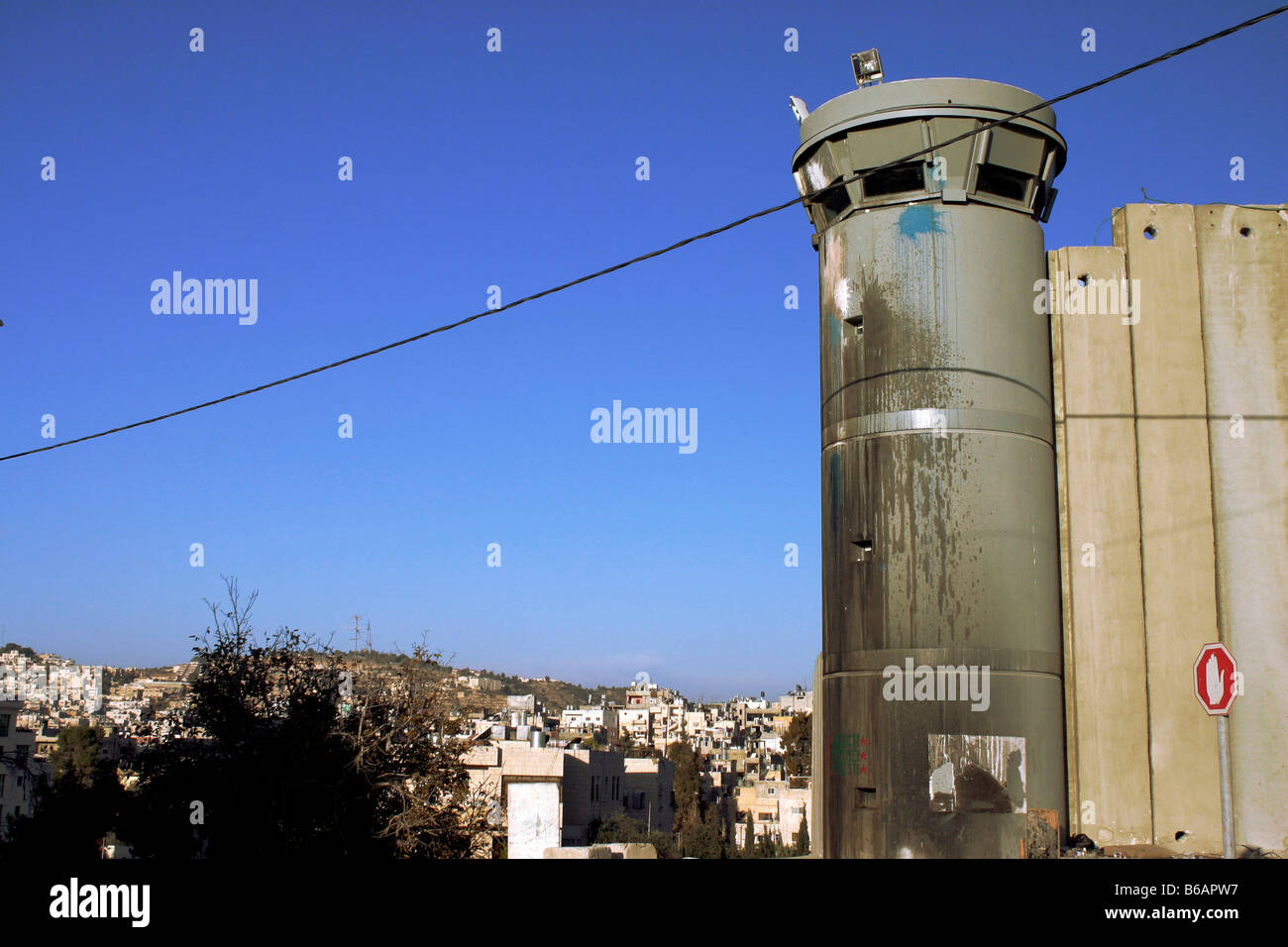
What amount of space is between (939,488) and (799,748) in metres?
81.7

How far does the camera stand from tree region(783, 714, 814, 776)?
297 ft

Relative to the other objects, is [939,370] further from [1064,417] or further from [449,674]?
[449,674]

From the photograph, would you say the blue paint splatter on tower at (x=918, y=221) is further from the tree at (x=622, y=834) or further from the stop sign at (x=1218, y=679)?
the tree at (x=622, y=834)

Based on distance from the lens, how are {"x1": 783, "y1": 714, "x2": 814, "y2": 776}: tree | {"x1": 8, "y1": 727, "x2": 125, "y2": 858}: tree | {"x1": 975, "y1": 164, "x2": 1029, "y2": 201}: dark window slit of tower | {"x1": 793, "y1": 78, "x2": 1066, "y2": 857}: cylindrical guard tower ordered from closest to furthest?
{"x1": 793, "y1": 78, "x2": 1066, "y2": 857}: cylindrical guard tower → {"x1": 975, "y1": 164, "x2": 1029, "y2": 201}: dark window slit of tower → {"x1": 8, "y1": 727, "x2": 125, "y2": 858}: tree → {"x1": 783, "y1": 714, "x2": 814, "y2": 776}: tree

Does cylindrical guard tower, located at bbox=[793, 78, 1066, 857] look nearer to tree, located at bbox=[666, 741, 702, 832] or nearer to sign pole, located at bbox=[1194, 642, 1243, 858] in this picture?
sign pole, located at bbox=[1194, 642, 1243, 858]

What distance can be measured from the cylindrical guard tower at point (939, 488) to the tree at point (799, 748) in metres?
73.8

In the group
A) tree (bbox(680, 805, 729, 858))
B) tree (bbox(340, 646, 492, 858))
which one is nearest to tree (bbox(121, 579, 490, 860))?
tree (bbox(340, 646, 492, 858))

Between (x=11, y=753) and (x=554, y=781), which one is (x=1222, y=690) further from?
(x=11, y=753)

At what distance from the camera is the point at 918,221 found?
1681 cm

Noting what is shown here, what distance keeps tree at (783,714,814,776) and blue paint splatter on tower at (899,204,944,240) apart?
75.2 metres

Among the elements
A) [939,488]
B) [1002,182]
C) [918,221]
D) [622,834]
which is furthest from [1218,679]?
[622,834]

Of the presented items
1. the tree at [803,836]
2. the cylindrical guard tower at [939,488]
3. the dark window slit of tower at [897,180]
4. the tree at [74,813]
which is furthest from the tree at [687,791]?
the dark window slit of tower at [897,180]
